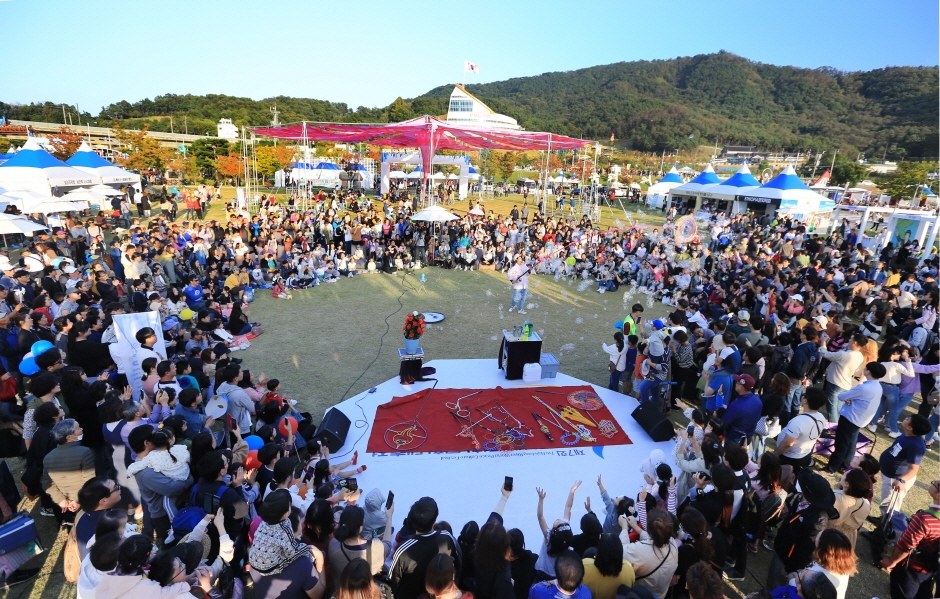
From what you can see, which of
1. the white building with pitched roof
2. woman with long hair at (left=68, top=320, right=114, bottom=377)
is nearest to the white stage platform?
woman with long hair at (left=68, top=320, right=114, bottom=377)

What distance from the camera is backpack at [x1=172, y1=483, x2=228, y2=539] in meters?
3.39

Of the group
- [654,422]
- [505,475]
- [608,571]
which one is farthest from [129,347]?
[654,422]

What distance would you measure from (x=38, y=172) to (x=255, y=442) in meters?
16.2

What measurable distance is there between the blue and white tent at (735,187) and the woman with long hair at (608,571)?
82.2ft

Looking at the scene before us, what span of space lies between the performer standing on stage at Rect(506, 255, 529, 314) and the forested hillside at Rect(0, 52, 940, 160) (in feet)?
202

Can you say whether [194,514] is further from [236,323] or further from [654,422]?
[236,323]

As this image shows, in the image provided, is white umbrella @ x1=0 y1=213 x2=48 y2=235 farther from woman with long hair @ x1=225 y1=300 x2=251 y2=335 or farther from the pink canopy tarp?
the pink canopy tarp

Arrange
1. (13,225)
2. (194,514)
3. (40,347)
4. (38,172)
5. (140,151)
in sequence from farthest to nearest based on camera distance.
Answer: (140,151), (38,172), (13,225), (40,347), (194,514)

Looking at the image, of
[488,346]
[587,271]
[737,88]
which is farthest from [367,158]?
[737,88]

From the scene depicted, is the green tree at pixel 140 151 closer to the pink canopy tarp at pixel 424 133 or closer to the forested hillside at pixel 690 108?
the pink canopy tarp at pixel 424 133

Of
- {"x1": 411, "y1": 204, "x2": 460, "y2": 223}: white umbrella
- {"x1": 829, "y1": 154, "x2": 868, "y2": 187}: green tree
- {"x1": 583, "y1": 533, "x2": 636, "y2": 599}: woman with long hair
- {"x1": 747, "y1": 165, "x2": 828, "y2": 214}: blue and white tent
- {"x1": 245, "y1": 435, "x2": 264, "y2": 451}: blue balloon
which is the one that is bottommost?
{"x1": 245, "y1": 435, "x2": 264, "y2": 451}: blue balloon

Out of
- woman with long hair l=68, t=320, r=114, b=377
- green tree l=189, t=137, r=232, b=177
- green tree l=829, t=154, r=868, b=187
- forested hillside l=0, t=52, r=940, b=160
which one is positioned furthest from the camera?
forested hillside l=0, t=52, r=940, b=160

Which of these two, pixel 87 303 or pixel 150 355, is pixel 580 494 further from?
pixel 87 303

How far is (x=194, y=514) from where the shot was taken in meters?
3.45
